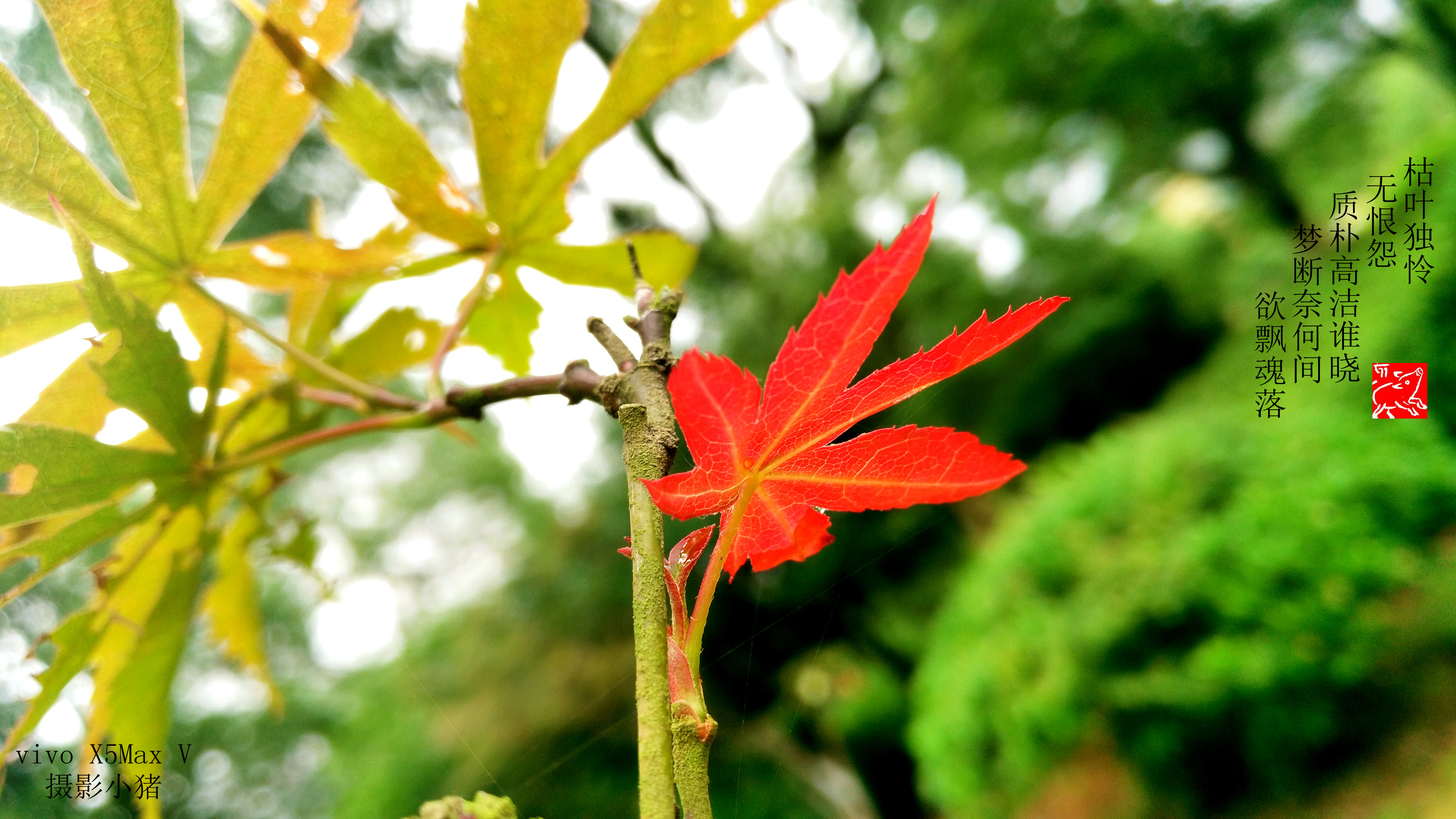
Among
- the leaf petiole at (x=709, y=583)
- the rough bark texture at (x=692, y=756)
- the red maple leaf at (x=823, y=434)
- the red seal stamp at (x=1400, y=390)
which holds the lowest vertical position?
the rough bark texture at (x=692, y=756)

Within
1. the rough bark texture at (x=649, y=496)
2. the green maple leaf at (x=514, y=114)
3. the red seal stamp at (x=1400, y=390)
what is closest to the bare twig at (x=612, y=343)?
the rough bark texture at (x=649, y=496)

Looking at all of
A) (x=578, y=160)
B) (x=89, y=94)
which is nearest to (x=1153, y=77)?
(x=578, y=160)

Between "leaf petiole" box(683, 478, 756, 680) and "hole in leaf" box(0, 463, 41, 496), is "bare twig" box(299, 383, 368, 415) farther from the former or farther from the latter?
"leaf petiole" box(683, 478, 756, 680)

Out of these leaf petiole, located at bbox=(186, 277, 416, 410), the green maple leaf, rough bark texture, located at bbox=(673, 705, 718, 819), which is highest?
the green maple leaf

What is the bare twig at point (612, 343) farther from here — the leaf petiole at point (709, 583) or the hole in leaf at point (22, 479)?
the hole in leaf at point (22, 479)

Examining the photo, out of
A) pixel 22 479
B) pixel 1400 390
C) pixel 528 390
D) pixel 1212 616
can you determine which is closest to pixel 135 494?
pixel 22 479

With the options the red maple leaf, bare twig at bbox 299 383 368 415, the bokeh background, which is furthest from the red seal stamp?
bare twig at bbox 299 383 368 415
